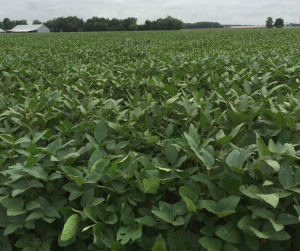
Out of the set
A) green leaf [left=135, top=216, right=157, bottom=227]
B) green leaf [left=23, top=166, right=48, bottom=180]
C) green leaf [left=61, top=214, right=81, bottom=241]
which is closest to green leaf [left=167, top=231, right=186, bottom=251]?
green leaf [left=135, top=216, right=157, bottom=227]

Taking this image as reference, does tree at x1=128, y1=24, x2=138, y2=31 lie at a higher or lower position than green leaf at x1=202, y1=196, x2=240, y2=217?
higher

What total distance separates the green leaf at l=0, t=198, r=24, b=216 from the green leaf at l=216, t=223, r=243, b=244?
0.94 m

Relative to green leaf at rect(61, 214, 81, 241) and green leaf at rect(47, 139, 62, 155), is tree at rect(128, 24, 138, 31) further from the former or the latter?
green leaf at rect(61, 214, 81, 241)

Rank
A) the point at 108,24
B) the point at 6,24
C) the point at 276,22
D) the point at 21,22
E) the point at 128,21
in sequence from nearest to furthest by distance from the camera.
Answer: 1. the point at 108,24
2. the point at 128,21
3. the point at 276,22
4. the point at 6,24
5. the point at 21,22

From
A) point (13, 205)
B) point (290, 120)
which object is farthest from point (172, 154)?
point (13, 205)

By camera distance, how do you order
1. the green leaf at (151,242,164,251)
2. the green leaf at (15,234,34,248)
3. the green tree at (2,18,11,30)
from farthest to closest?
1. the green tree at (2,18,11,30)
2. the green leaf at (15,234,34,248)
3. the green leaf at (151,242,164,251)

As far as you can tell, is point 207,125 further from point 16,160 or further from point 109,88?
point 109,88

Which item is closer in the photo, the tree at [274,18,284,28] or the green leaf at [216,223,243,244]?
the green leaf at [216,223,243,244]

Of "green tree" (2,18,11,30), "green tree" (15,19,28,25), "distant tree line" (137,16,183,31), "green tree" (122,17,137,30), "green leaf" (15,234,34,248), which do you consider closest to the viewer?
"green leaf" (15,234,34,248)

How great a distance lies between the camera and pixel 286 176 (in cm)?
101

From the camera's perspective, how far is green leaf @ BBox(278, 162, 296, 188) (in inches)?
39.4

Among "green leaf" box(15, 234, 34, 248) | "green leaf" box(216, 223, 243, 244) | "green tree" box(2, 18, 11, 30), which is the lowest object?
"green leaf" box(15, 234, 34, 248)

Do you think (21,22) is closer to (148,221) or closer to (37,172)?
(37,172)

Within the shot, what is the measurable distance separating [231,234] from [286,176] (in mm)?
356
